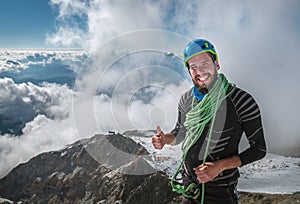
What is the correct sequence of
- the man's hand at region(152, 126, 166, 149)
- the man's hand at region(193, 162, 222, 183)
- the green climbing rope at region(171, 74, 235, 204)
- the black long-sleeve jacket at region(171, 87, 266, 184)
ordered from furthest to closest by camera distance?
1. the man's hand at region(152, 126, 166, 149)
2. the green climbing rope at region(171, 74, 235, 204)
3. the black long-sleeve jacket at region(171, 87, 266, 184)
4. the man's hand at region(193, 162, 222, 183)

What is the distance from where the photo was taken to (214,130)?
4266mm

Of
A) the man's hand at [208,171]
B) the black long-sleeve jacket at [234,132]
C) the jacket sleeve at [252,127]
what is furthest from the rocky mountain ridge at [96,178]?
the man's hand at [208,171]

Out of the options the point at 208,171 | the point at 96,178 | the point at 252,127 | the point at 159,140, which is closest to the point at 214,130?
the point at 252,127

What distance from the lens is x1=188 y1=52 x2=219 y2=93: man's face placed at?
4.28 m

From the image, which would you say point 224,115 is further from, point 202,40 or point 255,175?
point 255,175

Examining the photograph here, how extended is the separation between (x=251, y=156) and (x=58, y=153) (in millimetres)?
144010

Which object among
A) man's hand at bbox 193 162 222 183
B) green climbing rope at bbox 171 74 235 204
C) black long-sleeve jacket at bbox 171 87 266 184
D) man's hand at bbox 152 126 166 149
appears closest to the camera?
man's hand at bbox 193 162 222 183

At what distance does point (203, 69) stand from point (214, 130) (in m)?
0.93

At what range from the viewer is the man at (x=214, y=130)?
400 centimetres

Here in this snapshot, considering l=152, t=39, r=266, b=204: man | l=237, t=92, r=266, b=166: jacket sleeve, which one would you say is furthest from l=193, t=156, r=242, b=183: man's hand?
l=237, t=92, r=266, b=166: jacket sleeve

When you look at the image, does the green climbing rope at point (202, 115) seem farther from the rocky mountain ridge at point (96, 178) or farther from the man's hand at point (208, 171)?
the rocky mountain ridge at point (96, 178)

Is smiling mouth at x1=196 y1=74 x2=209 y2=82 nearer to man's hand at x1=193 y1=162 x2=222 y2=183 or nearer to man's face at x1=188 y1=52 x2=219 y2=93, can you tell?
Answer: man's face at x1=188 y1=52 x2=219 y2=93

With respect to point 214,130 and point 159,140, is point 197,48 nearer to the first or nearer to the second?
point 214,130

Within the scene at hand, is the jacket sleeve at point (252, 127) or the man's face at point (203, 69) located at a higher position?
the man's face at point (203, 69)
